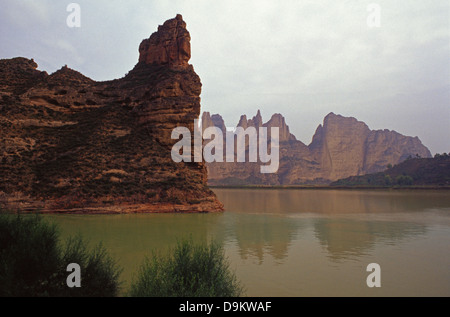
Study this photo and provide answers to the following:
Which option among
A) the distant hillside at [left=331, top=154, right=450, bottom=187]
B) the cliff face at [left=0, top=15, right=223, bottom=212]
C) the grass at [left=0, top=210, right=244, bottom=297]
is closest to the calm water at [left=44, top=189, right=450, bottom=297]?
the grass at [left=0, top=210, right=244, bottom=297]

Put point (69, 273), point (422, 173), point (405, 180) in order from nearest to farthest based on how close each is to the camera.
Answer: point (69, 273)
point (405, 180)
point (422, 173)

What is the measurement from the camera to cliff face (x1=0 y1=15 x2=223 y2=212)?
32.9m

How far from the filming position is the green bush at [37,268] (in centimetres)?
654

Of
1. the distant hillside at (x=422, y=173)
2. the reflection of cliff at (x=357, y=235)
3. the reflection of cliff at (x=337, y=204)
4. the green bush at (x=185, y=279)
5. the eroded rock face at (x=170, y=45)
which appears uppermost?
the eroded rock face at (x=170, y=45)

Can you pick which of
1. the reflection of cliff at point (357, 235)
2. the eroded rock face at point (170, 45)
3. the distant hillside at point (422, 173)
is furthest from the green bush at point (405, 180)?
the eroded rock face at point (170, 45)

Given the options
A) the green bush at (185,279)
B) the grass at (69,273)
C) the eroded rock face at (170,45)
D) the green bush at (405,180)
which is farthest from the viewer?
the green bush at (405,180)

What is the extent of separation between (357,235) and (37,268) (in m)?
21.0

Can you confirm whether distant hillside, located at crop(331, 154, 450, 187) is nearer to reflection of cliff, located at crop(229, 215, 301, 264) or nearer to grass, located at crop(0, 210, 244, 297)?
reflection of cliff, located at crop(229, 215, 301, 264)

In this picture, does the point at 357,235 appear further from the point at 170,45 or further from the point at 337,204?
the point at 170,45

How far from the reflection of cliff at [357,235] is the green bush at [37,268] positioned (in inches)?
453

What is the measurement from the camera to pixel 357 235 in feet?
71.0

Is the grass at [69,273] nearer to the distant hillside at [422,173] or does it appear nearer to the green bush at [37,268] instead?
the green bush at [37,268]

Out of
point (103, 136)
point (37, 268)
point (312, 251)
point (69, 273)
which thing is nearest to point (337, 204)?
point (312, 251)

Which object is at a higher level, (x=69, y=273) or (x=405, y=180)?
(x=405, y=180)
